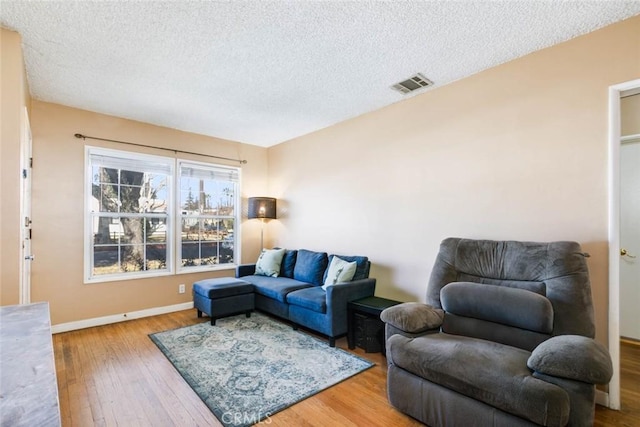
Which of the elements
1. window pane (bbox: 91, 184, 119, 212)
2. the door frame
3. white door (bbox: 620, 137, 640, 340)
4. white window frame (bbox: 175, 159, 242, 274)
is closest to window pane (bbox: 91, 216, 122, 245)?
window pane (bbox: 91, 184, 119, 212)

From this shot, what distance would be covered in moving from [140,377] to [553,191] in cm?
363

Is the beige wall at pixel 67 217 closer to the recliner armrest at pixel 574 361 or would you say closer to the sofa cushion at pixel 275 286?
the sofa cushion at pixel 275 286

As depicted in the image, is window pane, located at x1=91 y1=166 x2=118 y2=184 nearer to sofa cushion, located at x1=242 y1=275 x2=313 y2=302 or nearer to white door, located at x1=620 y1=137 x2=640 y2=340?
sofa cushion, located at x1=242 y1=275 x2=313 y2=302

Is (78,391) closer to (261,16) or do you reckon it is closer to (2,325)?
(2,325)

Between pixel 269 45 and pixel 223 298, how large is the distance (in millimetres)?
2833

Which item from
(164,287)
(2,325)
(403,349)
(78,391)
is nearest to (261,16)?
(2,325)

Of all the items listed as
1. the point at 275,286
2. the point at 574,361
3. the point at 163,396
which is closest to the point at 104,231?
the point at 275,286

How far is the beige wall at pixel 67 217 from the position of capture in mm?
3383

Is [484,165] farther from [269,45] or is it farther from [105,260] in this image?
[105,260]

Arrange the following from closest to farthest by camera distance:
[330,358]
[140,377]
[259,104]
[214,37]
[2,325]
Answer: [2,325]
[214,37]
[140,377]
[330,358]
[259,104]

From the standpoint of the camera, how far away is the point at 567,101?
2332 millimetres

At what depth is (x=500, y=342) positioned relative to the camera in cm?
208

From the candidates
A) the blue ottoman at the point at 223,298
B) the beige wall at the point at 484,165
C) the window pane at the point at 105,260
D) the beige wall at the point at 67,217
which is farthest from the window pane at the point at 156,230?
the beige wall at the point at 484,165

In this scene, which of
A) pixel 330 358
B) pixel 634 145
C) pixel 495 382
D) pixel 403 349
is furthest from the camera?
pixel 634 145
